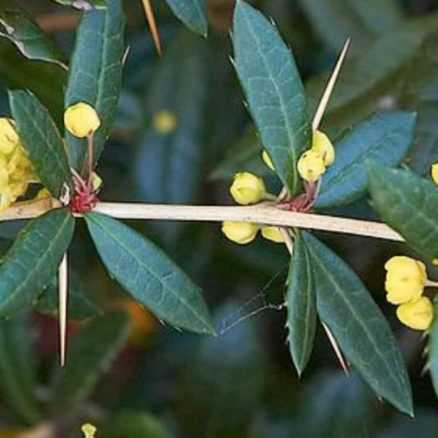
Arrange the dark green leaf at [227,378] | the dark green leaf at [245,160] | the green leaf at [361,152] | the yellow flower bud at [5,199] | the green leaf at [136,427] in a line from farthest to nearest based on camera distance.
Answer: the dark green leaf at [227,378] < the green leaf at [136,427] < the dark green leaf at [245,160] < the green leaf at [361,152] < the yellow flower bud at [5,199]

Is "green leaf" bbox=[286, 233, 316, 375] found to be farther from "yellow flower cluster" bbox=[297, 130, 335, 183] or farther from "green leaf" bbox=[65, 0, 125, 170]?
"green leaf" bbox=[65, 0, 125, 170]

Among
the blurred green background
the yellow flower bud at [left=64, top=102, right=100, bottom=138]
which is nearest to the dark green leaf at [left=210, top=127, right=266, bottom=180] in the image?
the blurred green background

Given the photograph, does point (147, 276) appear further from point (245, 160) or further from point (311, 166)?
point (245, 160)

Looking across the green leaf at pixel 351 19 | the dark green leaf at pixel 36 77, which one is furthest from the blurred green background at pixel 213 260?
the dark green leaf at pixel 36 77

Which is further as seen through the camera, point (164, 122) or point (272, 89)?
Result: point (164, 122)

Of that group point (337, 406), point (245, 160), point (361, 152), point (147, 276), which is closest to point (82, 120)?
point (147, 276)

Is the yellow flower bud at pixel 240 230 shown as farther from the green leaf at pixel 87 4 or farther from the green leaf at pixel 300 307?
the green leaf at pixel 87 4
